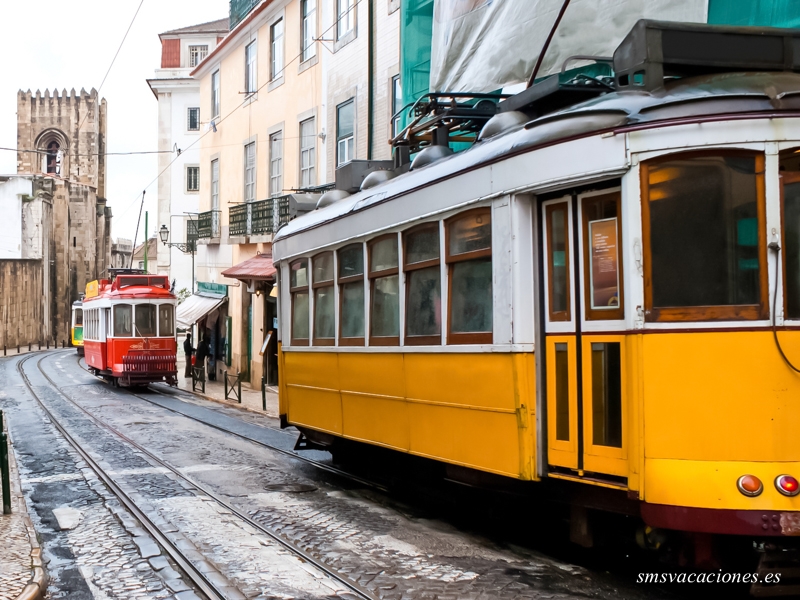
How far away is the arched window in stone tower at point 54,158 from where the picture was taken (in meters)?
93.1

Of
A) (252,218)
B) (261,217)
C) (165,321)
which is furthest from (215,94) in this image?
(165,321)

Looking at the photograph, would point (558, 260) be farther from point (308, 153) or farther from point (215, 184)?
point (215, 184)

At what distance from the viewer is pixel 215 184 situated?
106ft

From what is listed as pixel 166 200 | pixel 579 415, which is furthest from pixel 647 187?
pixel 166 200

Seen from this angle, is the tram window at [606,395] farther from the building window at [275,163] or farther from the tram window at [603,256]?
the building window at [275,163]

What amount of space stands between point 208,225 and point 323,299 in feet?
73.7

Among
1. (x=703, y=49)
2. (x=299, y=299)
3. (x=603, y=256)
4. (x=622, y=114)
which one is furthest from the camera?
(x=299, y=299)

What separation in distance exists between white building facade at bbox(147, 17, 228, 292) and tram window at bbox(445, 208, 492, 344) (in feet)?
152

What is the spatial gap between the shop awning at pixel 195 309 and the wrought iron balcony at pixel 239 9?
8.90 meters

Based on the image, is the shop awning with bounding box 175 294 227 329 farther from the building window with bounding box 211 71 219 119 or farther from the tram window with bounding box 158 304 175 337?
the building window with bounding box 211 71 219 119

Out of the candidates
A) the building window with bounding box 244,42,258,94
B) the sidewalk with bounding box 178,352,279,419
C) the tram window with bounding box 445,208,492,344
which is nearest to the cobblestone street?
the tram window with bounding box 445,208,492,344

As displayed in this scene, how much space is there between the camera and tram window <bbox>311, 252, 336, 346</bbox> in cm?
964

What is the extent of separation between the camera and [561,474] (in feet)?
19.6

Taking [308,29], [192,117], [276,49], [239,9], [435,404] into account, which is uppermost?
[192,117]
